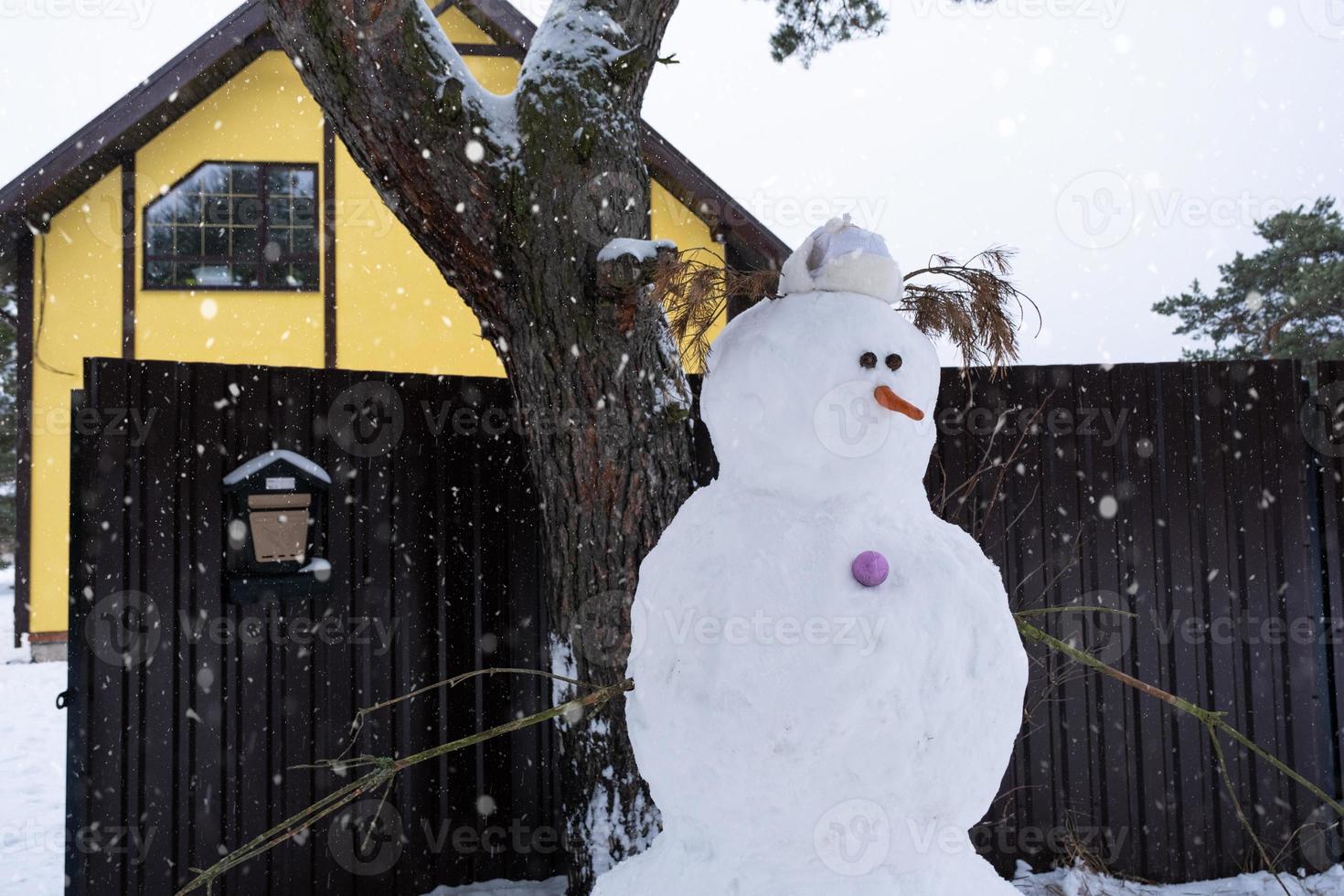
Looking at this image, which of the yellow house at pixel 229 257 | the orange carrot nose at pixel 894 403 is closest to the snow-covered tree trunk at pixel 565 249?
the orange carrot nose at pixel 894 403

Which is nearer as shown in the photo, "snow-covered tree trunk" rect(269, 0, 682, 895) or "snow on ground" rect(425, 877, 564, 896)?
"snow-covered tree trunk" rect(269, 0, 682, 895)

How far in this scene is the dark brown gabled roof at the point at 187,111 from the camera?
761 cm

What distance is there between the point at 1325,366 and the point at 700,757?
3.60 m

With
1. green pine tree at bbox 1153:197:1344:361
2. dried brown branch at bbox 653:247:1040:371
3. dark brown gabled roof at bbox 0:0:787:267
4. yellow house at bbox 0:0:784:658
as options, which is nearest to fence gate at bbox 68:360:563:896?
dried brown branch at bbox 653:247:1040:371

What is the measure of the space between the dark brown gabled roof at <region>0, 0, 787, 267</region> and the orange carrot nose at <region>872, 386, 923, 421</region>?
6438 mm

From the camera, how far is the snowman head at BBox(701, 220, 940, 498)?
200cm

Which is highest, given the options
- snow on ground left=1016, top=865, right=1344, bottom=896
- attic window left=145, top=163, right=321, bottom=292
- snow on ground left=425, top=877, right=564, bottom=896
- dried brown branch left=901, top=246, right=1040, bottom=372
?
attic window left=145, top=163, right=321, bottom=292

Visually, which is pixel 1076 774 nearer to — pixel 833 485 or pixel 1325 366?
pixel 1325 366

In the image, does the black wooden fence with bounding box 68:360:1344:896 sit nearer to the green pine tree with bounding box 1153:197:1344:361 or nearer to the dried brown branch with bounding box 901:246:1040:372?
the dried brown branch with bounding box 901:246:1040:372

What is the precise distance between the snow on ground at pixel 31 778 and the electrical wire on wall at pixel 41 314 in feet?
9.17

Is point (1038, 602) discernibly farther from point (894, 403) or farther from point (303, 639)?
point (303, 639)

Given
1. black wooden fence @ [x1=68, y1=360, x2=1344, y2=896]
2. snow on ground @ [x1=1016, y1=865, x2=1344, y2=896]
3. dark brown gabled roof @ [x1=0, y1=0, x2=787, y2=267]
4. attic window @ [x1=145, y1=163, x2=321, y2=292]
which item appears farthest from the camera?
attic window @ [x1=145, y1=163, x2=321, y2=292]

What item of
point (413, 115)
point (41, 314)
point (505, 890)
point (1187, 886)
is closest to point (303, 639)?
point (505, 890)

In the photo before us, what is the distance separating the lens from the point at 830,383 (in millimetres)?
2004
